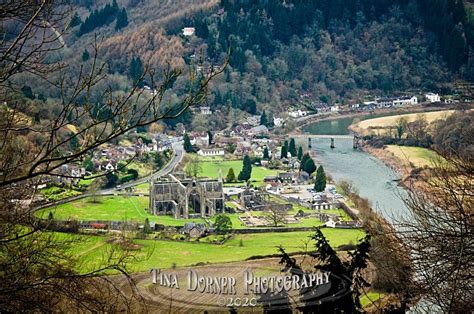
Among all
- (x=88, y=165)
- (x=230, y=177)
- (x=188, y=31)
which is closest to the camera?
(x=88, y=165)

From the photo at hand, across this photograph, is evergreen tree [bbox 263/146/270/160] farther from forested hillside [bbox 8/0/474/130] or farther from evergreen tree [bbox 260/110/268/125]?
forested hillside [bbox 8/0/474/130]

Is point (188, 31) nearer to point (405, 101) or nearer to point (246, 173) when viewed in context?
point (405, 101)

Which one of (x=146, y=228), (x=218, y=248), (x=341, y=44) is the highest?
(x=341, y=44)

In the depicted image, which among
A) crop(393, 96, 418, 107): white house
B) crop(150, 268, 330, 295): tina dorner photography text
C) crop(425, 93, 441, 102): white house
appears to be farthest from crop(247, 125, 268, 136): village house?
crop(150, 268, 330, 295): tina dorner photography text

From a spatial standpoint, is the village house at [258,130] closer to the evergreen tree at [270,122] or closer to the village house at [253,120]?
the evergreen tree at [270,122]

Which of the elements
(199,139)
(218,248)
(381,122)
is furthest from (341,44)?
(218,248)

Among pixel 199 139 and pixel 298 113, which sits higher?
pixel 298 113

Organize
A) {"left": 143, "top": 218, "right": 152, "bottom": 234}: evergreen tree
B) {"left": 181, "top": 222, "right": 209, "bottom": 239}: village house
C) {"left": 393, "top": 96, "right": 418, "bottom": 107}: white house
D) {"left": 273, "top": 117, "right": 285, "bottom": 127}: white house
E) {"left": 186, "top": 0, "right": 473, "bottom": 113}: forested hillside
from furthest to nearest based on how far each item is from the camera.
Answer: {"left": 186, "top": 0, "right": 473, "bottom": 113}: forested hillside, {"left": 393, "top": 96, "right": 418, "bottom": 107}: white house, {"left": 273, "top": 117, "right": 285, "bottom": 127}: white house, {"left": 181, "top": 222, "right": 209, "bottom": 239}: village house, {"left": 143, "top": 218, "right": 152, "bottom": 234}: evergreen tree
